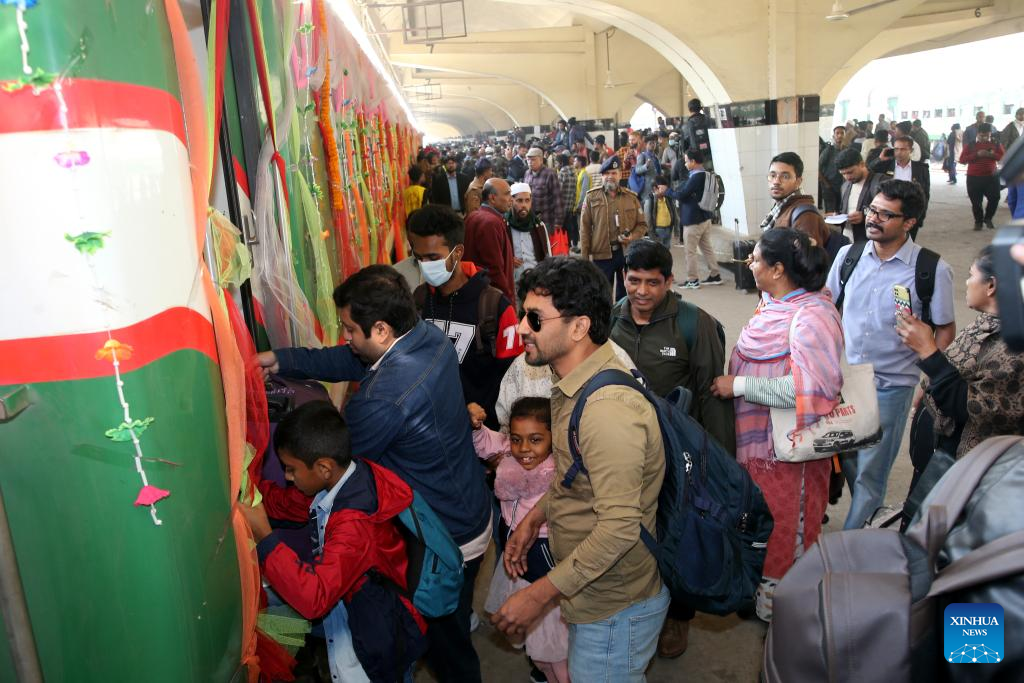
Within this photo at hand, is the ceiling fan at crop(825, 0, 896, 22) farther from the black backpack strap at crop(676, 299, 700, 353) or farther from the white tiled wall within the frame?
the black backpack strap at crop(676, 299, 700, 353)

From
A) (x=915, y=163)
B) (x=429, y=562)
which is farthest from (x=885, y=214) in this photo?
(x=915, y=163)

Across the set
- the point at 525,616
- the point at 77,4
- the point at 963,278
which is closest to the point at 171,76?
the point at 77,4

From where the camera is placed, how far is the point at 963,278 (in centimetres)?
895

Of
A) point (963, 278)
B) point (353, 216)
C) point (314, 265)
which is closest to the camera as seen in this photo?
point (314, 265)

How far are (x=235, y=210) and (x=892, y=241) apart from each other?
2687 millimetres

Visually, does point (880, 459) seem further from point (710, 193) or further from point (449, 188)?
point (449, 188)

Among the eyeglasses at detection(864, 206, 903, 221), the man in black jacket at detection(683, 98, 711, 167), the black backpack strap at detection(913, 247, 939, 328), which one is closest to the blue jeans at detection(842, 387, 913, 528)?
the black backpack strap at detection(913, 247, 939, 328)

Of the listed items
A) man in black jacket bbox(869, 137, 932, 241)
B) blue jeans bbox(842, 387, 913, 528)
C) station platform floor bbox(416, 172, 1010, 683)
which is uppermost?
man in black jacket bbox(869, 137, 932, 241)

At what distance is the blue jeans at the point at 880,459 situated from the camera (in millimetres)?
3486

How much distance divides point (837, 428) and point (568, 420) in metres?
1.30

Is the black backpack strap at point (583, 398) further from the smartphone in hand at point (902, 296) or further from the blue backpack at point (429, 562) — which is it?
the smartphone in hand at point (902, 296)

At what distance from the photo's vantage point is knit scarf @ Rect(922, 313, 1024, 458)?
245 centimetres

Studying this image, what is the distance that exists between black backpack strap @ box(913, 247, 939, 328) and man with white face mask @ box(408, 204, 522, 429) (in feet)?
5.61

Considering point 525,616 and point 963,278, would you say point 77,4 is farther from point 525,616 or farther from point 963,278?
point 963,278
